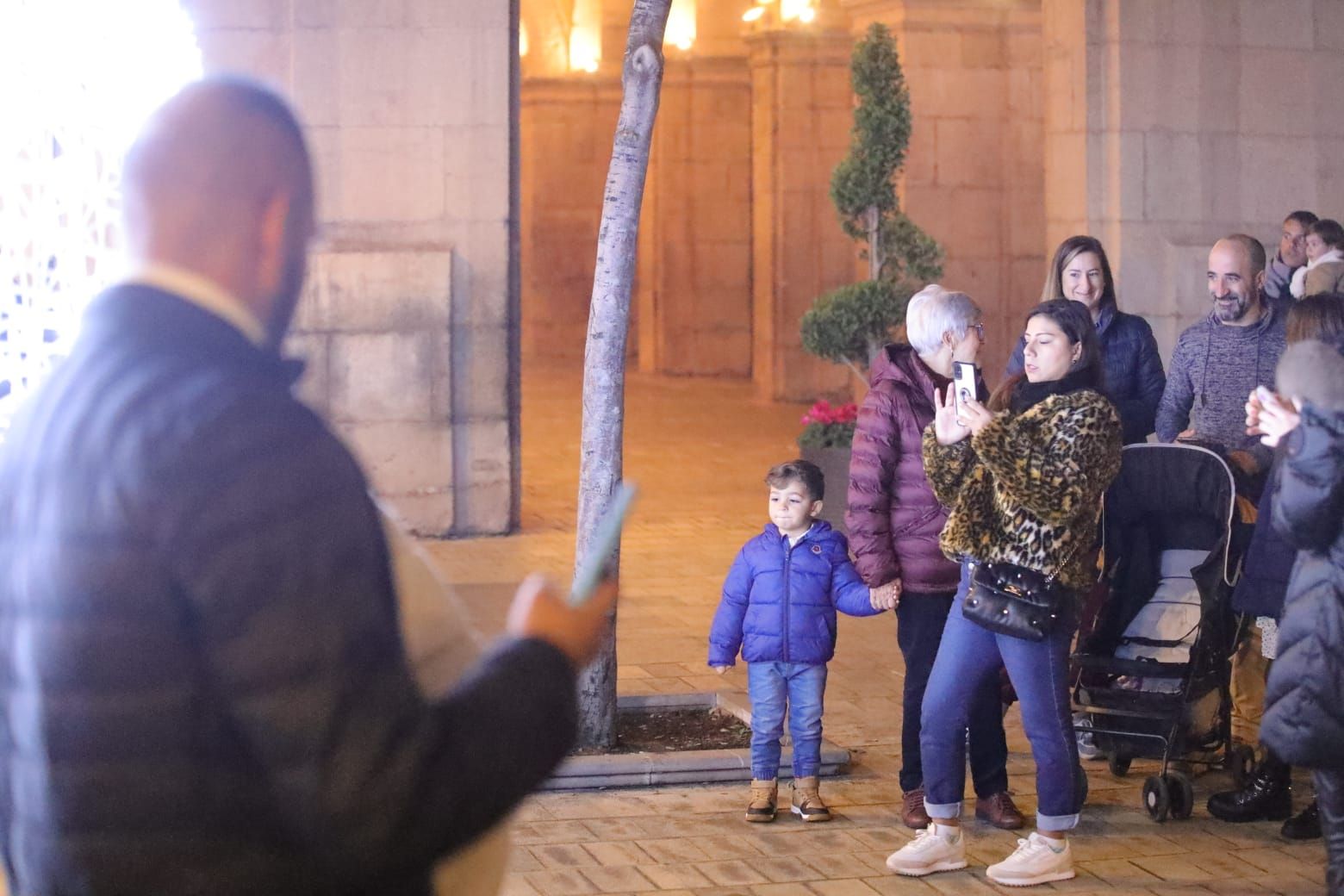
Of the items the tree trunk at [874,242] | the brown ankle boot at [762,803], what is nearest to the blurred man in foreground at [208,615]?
the brown ankle boot at [762,803]

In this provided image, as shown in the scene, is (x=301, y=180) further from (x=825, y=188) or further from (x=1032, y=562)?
(x=825, y=188)

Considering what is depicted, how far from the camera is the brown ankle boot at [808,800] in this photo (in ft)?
19.8

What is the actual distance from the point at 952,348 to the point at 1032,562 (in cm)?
90

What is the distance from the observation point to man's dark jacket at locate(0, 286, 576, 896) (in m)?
1.96

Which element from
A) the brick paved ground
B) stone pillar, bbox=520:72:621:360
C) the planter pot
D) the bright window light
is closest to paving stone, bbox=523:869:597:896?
the brick paved ground

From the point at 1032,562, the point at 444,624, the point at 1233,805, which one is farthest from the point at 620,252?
the point at 444,624

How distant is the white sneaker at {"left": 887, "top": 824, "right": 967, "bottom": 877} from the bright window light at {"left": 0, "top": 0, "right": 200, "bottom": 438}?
591cm

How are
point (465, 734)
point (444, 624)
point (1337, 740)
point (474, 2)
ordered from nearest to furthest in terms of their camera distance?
point (465, 734), point (444, 624), point (1337, 740), point (474, 2)

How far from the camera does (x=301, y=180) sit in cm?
217

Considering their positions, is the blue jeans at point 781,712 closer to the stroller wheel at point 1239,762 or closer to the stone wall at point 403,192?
the stroller wheel at point 1239,762

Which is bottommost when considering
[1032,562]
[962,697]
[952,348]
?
[962,697]

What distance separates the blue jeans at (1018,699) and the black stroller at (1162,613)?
757mm

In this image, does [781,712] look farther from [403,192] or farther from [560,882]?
[403,192]

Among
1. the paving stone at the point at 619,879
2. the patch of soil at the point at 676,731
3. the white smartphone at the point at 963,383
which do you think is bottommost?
the paving stone at the point at 619,879
